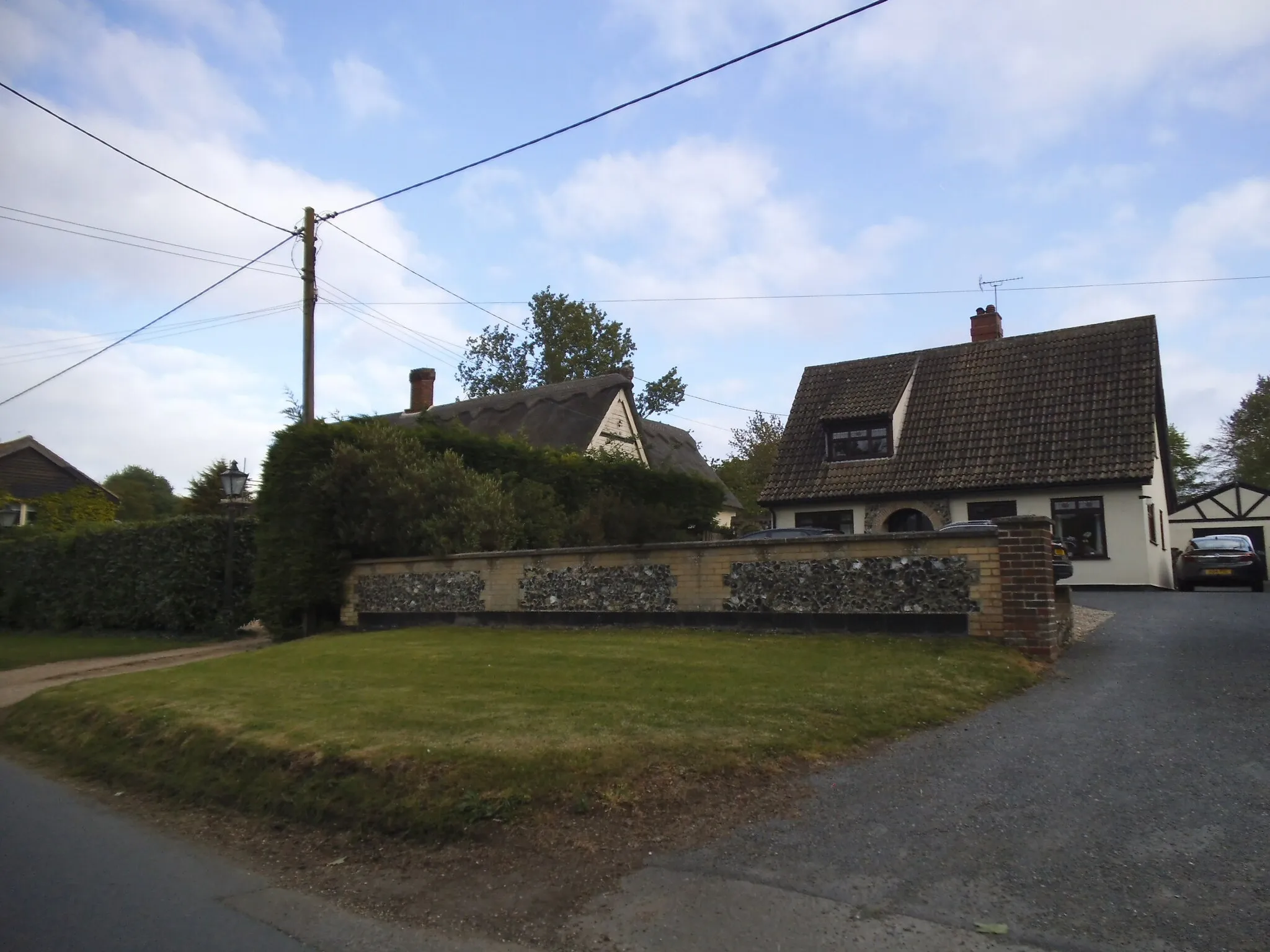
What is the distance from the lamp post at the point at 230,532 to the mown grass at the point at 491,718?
750 cm

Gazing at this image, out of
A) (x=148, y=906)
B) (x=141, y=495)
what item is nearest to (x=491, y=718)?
(x=148, y=906)

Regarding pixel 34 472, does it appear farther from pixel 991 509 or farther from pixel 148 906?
pixel 148 906

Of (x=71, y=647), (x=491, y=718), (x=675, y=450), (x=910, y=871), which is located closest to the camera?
(x=910, y=871)

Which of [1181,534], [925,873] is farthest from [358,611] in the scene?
[1181,534]

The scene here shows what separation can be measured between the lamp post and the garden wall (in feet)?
14.5

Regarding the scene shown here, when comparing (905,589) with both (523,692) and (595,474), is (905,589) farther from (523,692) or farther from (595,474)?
(595,474)

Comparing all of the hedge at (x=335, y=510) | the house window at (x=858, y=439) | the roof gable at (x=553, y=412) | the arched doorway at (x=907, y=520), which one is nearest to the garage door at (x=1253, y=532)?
the arched doorway at (x=907, y=520)

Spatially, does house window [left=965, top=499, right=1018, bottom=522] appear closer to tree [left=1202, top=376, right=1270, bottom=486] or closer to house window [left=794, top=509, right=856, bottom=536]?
house window [left=794, top=509, right=856, bottom=536]

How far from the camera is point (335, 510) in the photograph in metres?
17.8

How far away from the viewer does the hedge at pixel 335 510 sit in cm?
1752

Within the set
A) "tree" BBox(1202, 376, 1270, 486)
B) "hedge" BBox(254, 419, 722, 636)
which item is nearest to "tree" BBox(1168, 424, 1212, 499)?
"tree" BBox(1202, 376, 1270, 486)

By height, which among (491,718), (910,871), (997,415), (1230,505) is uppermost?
(997,415)

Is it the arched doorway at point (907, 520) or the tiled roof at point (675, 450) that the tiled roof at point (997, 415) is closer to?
the arched doorway at point (907, 520)

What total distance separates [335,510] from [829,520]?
16.3 m
